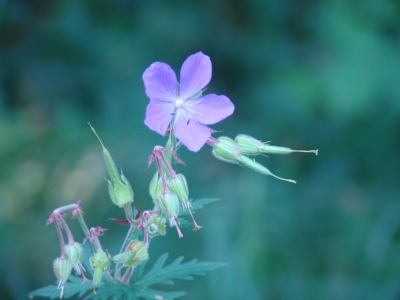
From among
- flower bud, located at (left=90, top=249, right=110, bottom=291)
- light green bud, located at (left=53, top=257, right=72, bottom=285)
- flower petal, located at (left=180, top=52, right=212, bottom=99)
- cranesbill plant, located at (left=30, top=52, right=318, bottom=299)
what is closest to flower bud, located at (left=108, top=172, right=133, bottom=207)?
cranesbill plant, located at (left=30, top=52, right=318, bottom=299)

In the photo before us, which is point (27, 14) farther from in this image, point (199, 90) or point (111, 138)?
point (199, 90)

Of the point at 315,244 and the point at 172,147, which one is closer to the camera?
the point at 172,147

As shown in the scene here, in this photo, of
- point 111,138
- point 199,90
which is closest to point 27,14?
point 111,138

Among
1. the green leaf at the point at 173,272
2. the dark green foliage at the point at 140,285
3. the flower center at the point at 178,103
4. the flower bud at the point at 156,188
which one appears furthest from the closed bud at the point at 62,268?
the flower center at the point at 178,103

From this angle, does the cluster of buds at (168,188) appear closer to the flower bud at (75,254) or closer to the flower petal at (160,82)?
the flower petal at (160,82)

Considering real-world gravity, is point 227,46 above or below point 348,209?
above

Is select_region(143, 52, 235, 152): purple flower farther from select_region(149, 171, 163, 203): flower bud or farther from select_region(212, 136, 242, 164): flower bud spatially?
select_region(149, 171, 163, 203): flower bud

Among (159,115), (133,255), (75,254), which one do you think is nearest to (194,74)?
(159,115)
